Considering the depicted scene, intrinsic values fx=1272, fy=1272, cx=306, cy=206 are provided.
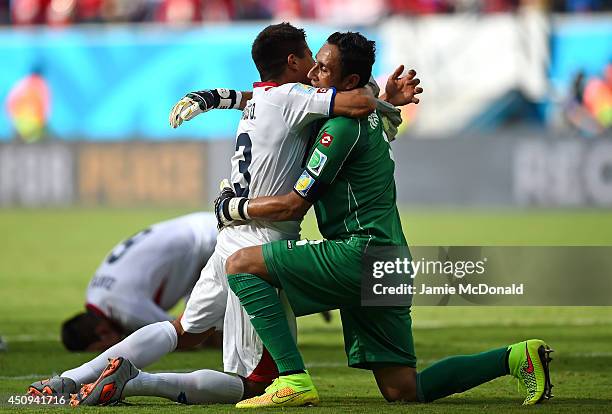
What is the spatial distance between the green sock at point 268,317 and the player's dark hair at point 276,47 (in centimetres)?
101

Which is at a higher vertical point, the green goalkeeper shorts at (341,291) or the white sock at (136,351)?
the green goalkeeper shorts at (341,291)

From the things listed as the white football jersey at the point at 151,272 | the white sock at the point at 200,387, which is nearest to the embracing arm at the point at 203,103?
the white sock at the point at 200,387

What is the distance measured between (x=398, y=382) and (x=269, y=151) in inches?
49.0

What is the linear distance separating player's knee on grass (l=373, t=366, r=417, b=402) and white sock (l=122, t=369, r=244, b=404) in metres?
0.67

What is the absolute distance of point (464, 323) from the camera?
396 inches

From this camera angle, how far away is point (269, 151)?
5934mm

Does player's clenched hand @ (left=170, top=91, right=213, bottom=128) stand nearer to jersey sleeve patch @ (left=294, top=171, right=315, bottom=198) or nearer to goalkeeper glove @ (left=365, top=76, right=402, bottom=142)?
jersey sleeve patch @ (left=294, top=171, right=315, bottom=198)

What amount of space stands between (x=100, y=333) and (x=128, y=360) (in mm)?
2393

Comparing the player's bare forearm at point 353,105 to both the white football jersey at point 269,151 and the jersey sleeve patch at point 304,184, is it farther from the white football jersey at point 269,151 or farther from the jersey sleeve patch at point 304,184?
the jersey sleeve patch at point 304,184

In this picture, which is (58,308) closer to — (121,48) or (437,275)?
(437,275)

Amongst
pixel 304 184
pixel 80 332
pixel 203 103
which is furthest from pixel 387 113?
pixel 80 332

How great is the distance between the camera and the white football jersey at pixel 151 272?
27.0 feet

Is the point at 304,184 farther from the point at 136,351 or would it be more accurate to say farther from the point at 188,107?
the point at 136,351

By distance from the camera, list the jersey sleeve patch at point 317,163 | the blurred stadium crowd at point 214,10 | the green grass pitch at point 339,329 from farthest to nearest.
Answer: the blurred stadium crowd at point 214,10 < the green grass pitch at point 339,329 < the jersey sleeve patch at point 317,163
